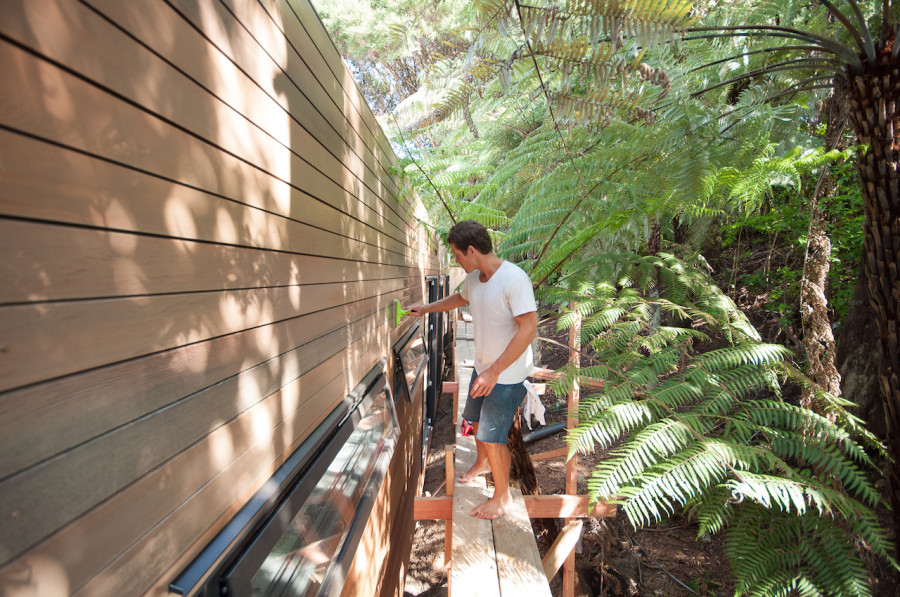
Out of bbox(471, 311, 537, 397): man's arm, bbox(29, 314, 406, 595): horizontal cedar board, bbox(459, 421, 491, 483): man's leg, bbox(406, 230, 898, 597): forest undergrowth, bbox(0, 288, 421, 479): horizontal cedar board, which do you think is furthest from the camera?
bbox(406, 230, 898, 597): forest undergrowth

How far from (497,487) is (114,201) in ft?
7.82

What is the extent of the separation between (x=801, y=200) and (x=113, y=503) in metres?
6.56

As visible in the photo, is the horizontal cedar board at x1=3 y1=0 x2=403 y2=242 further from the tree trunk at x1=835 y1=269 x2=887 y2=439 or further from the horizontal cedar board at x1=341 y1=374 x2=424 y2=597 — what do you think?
the tree trunk at x1=835 y1=269 x2=887 y2=439

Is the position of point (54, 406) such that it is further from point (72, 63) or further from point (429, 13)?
point (429, 13)

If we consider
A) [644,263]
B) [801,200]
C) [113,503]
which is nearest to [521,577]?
[113,503]

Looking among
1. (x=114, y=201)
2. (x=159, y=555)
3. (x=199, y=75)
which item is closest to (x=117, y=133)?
(x=114, y=201)

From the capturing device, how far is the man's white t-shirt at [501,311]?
7.78 feet

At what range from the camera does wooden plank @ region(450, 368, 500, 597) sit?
2.01 m

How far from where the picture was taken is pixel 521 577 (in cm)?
207

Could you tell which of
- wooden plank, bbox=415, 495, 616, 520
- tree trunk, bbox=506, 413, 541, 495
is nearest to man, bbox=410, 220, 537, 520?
wooden plank, bbox=415, 495, 616, 520

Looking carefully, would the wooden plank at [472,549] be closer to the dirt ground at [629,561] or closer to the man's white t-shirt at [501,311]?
the man's white t-shirt at [501,311]

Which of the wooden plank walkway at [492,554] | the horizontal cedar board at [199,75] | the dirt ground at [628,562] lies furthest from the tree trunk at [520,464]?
the horizontal cedar board at [199,75]

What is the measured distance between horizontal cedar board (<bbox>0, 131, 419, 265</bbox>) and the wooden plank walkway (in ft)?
5.73

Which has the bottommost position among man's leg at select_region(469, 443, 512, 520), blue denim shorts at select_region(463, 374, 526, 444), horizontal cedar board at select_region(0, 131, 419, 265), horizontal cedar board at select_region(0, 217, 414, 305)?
man's leg at select_region(469, 443, 512, 520)
